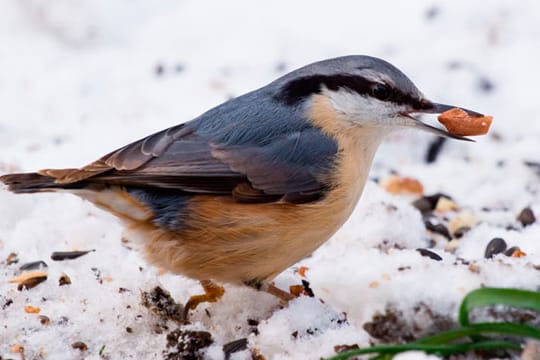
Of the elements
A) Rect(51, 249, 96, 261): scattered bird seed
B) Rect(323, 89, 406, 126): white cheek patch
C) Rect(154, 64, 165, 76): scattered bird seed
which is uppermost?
Rect(154, 64, 165, 76): scattered bird seed

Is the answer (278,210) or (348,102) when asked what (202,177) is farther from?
(348,102)

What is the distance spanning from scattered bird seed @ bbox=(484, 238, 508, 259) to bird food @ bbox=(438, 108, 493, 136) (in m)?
0.52

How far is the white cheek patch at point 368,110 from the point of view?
362 cm

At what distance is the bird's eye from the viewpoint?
361 centimetres

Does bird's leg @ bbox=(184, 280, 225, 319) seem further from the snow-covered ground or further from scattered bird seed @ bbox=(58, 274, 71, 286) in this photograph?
→ scattered bird seed @ bbox=(58, 274, 71, 286)

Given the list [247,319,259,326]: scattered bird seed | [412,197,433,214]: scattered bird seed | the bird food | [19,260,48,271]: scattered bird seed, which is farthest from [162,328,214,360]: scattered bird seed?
[412,197,433,214]: scattered bird seed

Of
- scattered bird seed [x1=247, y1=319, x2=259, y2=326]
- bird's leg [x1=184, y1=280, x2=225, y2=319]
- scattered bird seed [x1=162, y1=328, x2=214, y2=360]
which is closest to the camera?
scattered bird seed [x1=162, y1=328, x2=214, y2=360]

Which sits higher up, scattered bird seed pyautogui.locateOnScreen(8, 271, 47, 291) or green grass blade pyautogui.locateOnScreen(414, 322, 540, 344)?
scattered bird seed pyautogui.locateOnScreen(8, 271, 47, 291)

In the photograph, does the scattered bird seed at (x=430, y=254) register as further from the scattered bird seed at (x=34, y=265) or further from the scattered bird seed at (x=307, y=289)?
the scattered bird seed at (x=34, y=265)

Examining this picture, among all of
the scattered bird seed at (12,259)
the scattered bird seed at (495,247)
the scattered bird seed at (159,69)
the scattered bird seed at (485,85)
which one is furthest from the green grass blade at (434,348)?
the scattered bird seed at (159,69)

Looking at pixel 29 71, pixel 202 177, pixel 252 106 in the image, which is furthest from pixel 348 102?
pixel 29 71

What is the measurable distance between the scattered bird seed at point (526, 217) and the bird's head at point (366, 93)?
0.93 meters

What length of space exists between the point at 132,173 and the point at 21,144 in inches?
A: 90.5

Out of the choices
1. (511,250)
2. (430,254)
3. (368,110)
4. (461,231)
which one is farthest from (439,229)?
(368,110)
